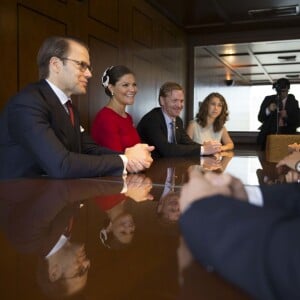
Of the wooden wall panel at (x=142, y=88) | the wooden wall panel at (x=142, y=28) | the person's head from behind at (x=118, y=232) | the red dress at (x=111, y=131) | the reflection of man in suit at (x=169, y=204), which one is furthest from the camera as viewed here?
the wooden wall panel at (x=142, y=88)

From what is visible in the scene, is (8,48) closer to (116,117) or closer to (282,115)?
(116,117)

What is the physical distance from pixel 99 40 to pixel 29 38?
0.93 meters

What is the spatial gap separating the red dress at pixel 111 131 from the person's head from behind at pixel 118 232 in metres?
1.48

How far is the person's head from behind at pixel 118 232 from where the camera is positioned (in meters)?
0.58

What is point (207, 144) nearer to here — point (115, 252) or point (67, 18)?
point (67, 18)

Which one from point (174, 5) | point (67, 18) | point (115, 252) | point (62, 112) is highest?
point (174, 5)

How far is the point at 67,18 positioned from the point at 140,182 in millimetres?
2022

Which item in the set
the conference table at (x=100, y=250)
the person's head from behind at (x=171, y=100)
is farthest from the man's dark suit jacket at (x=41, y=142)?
the person's head from behind at (x=171, y=100)

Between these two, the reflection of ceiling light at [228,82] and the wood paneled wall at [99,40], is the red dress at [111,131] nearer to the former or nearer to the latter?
the wood paneled wall at [99,40]

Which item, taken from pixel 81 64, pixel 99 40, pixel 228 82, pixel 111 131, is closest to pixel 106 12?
pixel 99 40

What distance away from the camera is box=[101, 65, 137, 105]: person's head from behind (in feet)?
7.79

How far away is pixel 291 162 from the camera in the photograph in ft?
4.58

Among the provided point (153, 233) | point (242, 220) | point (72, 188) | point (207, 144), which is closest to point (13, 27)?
point (207, 144)

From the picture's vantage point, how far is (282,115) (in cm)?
418
